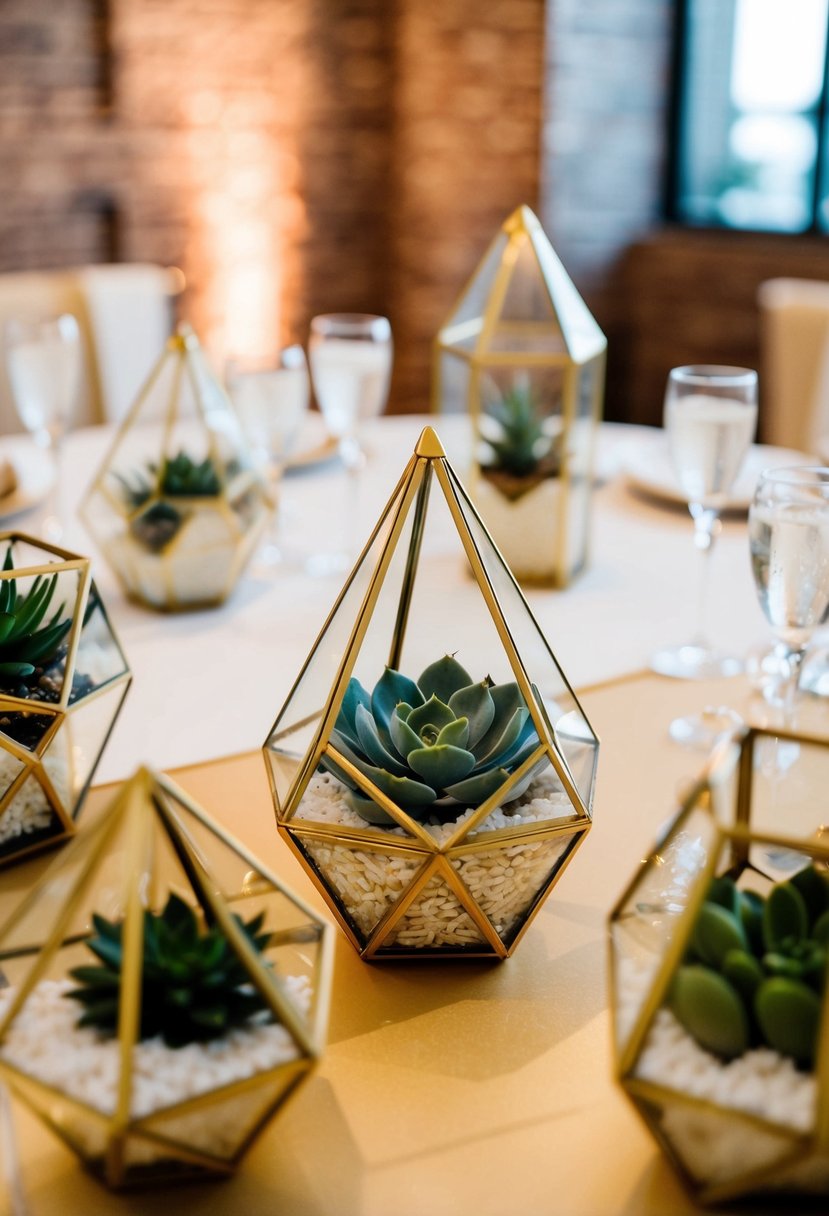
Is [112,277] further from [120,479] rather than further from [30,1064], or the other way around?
[30,1064]

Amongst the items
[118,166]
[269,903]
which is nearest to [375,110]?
[118,166]

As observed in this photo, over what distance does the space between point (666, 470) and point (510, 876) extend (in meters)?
0.99

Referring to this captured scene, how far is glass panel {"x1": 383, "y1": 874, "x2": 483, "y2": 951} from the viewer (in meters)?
0.61

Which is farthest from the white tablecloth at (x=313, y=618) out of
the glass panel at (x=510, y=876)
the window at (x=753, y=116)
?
the window at (x=753, y=116)

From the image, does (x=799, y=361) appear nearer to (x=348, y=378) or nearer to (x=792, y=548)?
(x=348, y=378)

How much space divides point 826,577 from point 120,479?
65cm

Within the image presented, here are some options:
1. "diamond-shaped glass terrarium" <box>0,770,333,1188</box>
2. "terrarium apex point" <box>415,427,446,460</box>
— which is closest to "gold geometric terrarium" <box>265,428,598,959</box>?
"terrarium apex point" <box>415,427,446,460</box>

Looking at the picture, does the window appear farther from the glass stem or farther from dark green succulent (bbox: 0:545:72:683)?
dark green succulent (bbox: 0:545:72:683)

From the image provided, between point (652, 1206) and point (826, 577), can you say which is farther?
point (826, 577)

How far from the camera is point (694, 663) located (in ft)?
3.45

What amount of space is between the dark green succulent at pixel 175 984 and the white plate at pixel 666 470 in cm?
102

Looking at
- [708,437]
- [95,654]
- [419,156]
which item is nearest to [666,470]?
[708,437]

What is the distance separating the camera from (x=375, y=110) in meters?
4.18

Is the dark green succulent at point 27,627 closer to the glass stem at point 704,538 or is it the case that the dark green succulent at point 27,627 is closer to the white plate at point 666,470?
the glass stem at point 704,538
